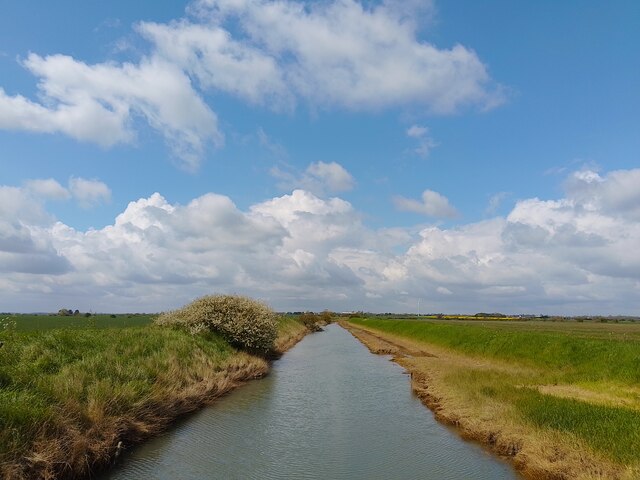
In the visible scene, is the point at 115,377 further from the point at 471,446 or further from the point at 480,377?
the point at 480,377

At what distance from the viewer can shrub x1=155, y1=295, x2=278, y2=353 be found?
32.1 meters

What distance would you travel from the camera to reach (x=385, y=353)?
46.7m

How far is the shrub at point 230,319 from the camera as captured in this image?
105 feet

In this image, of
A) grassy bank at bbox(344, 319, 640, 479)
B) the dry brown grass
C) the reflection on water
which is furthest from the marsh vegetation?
grassy bank at bbox(344, 319, 640, 479)

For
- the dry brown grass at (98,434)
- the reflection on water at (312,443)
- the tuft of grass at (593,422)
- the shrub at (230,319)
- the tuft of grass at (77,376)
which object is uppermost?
the shrub at (230,319)

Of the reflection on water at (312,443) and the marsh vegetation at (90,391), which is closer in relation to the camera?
the marsh vegetation at (90,391)

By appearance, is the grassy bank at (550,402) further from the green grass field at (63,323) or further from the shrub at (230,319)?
the green grass field at (63,323)

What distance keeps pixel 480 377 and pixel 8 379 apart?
1916cm

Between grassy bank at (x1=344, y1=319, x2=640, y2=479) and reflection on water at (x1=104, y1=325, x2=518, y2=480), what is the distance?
0.87 metres

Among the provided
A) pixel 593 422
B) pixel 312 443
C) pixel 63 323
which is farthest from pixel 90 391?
pixel 63 323

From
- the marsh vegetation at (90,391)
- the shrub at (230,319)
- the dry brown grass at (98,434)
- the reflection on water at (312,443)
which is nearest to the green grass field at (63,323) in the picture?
the marsh vegetation at (90,391)

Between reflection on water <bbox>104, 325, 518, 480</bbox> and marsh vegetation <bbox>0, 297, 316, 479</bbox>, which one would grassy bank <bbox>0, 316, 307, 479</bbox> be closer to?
marsh vegetation <bbox>0, 297, 316, 479</bbox>

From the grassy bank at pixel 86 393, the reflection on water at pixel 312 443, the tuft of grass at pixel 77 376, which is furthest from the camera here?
the reflection on water at pixel 312 443

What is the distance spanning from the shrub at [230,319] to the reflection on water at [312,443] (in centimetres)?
903
